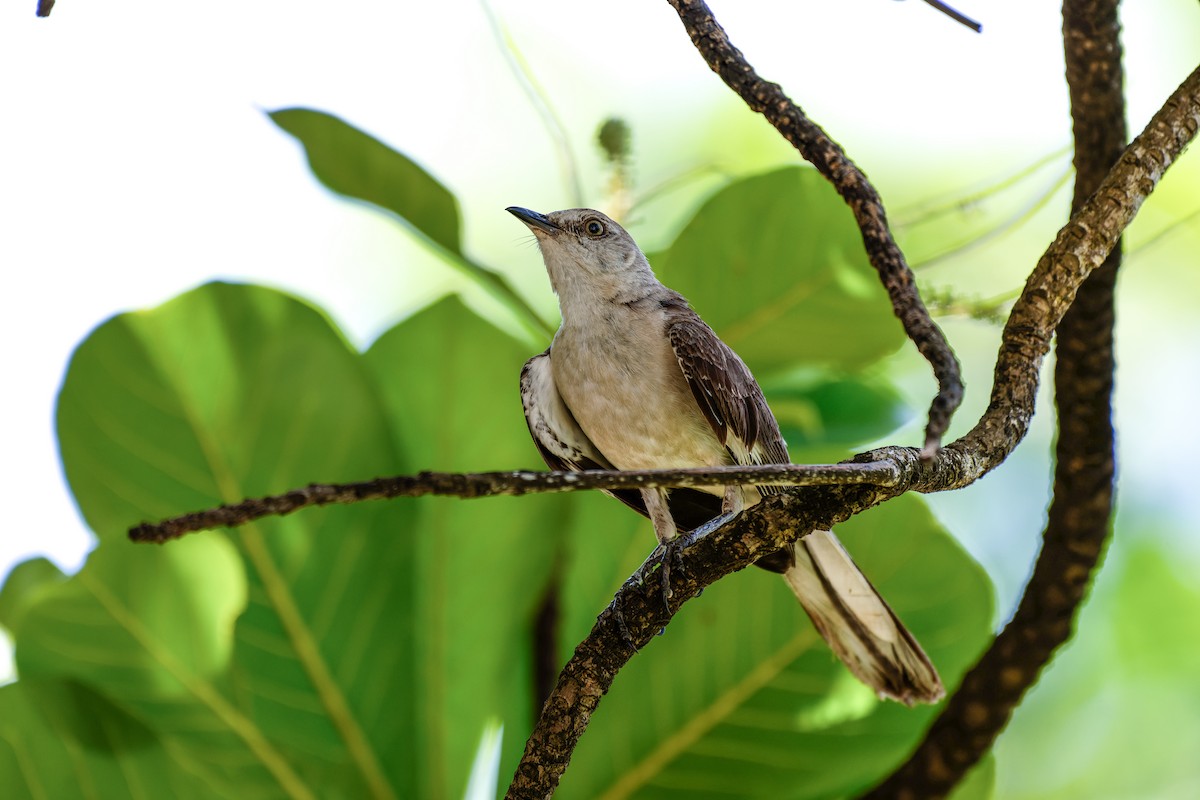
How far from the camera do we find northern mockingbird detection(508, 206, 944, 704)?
5.52 feet

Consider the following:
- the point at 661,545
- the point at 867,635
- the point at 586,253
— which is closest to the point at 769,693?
the point at 867,635

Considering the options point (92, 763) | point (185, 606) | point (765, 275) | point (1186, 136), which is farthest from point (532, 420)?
point (1186, 136)

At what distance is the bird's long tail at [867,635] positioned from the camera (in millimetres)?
1664

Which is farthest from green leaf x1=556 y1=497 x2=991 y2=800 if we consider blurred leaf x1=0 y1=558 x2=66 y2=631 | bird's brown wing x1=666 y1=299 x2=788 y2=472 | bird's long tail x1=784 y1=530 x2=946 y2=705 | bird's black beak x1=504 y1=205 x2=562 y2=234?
blurred leaf x1=0 y1=558 x2=66 y2=631

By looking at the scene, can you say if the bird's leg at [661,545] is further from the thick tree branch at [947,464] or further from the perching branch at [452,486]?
the perching branch at [452,486]

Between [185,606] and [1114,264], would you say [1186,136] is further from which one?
[185,606]

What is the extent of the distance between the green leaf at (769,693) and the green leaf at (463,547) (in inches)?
4.4

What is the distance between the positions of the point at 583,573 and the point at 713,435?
32cm

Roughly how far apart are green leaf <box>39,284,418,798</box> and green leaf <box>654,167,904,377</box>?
24.4 inches

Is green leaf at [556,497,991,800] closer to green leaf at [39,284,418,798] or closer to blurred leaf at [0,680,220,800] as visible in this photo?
green leaf at [39,284,418,798]

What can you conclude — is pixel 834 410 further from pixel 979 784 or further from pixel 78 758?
pixel 78 758

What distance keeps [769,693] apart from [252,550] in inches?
31.1

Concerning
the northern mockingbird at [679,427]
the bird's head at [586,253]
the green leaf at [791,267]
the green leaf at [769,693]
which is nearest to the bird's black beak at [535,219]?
the bird's head at [586,253]

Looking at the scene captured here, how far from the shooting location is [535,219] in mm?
2248
